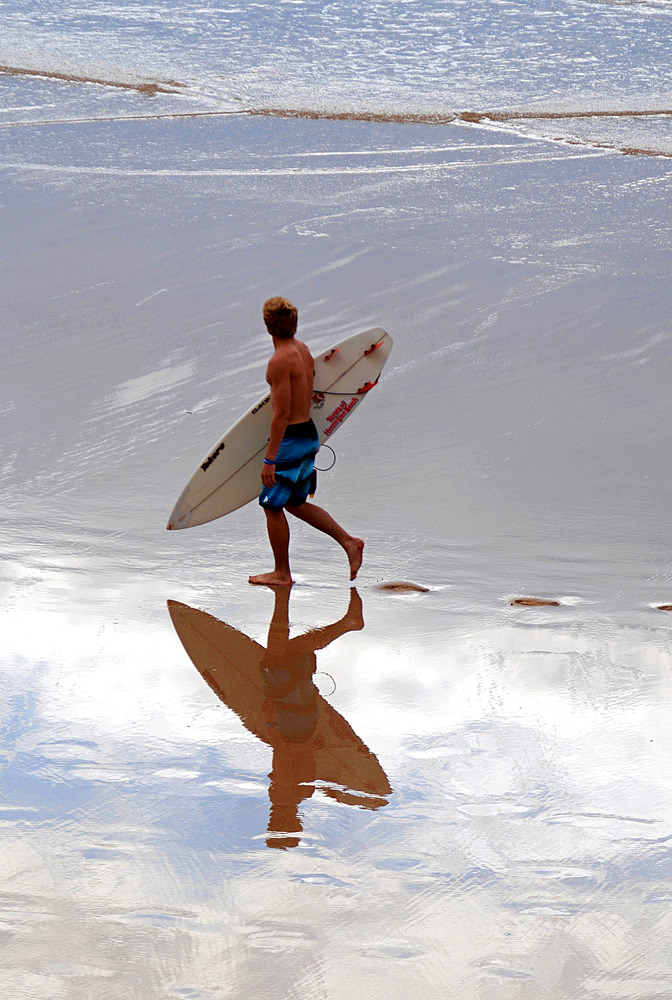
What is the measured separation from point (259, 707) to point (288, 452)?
1488mm

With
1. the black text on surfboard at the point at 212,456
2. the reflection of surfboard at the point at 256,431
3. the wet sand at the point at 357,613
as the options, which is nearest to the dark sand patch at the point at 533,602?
the wet sand at the point at 357,613

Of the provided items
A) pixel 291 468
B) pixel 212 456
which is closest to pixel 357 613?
pixel 291 468

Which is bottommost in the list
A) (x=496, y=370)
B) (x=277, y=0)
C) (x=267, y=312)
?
(x=496, y=370)

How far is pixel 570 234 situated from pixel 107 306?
14.0 feet

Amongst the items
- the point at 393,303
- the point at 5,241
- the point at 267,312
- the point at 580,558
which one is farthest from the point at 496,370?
the point at 5,241

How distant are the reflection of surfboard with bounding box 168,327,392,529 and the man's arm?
0.62 meters

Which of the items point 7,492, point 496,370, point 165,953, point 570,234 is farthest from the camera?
point 570,234

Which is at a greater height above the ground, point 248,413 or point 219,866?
point 248,413

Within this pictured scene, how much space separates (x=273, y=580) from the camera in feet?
18.1

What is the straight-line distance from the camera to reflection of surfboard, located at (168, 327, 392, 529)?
595 centimetres

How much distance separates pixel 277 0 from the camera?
858 inches

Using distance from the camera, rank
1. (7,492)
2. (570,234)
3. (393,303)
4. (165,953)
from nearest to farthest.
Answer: (165,953), (7,492), (393,303), (570,234)

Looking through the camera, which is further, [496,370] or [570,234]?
[570,234]

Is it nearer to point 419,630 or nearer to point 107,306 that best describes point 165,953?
point 419,630
